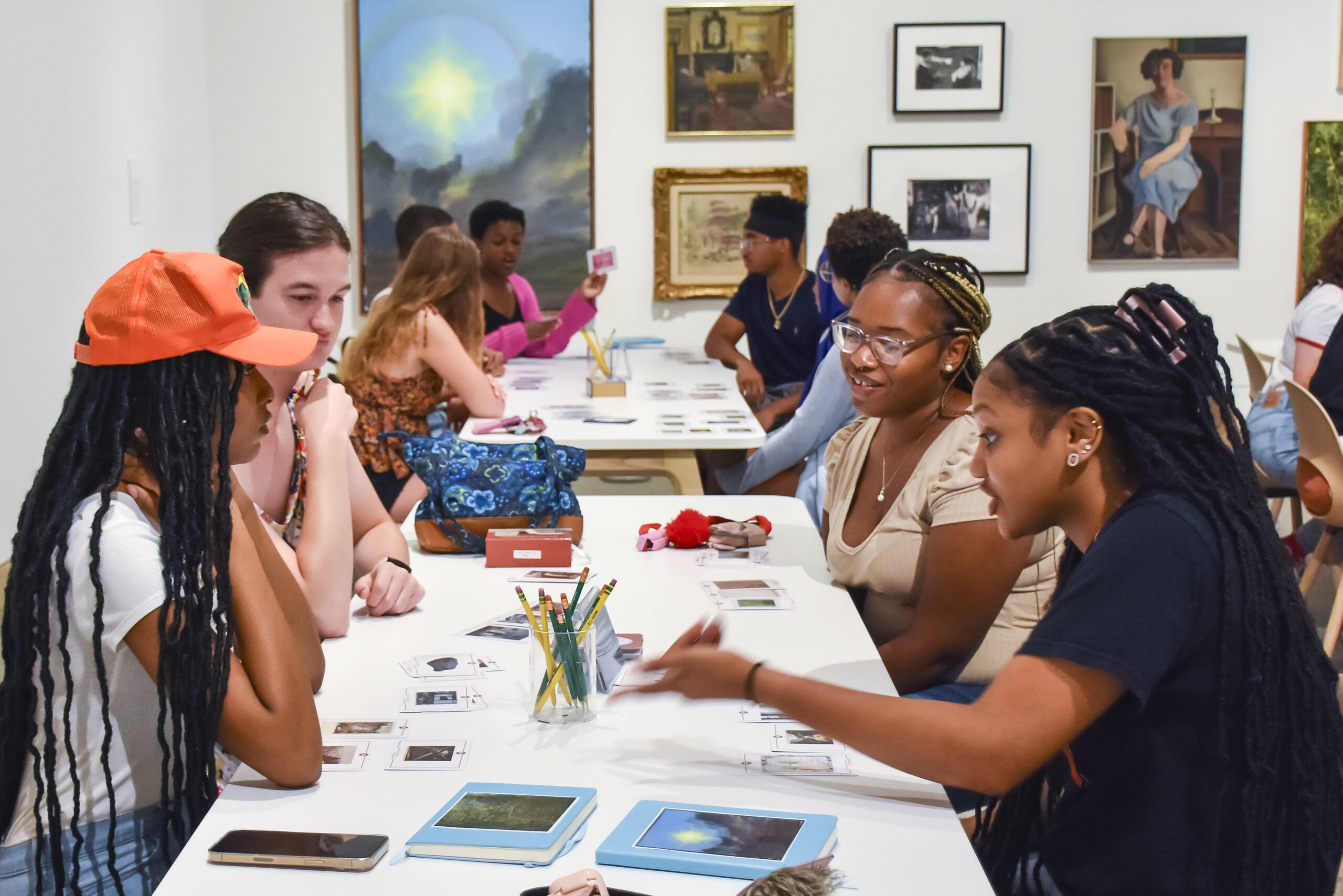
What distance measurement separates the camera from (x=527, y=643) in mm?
1906

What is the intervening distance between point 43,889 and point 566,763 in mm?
611

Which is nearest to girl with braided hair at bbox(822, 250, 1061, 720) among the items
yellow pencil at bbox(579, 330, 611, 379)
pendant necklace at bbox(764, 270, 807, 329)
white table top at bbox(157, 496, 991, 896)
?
white table top at bbox(157, 496, 991, 896)

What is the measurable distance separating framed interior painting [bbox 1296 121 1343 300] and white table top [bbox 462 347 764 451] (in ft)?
11.0

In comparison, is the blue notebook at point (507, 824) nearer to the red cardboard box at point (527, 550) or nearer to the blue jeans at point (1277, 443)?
the red cardboard box at point (527, 550)

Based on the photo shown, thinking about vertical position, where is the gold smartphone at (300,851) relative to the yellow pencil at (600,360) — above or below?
below

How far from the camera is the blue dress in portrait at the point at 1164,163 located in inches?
246

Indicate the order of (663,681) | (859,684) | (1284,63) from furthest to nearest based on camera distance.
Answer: (1284,63)
(859,684)
(663,681)

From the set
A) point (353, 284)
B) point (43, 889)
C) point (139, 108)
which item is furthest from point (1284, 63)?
point (43, 889)

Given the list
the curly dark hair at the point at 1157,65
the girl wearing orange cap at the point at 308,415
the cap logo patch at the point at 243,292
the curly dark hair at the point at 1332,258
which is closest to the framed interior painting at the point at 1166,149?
the curly dark hair at the point at 1157,65

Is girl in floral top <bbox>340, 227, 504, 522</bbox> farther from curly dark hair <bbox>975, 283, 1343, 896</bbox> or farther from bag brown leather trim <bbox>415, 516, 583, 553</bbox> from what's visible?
curly dark hair <bbox>975, 283, 1343, 896</bbox>

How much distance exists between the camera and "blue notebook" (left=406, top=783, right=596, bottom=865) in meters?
1.23

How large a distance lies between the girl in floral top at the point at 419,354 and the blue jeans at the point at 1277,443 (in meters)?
2.63

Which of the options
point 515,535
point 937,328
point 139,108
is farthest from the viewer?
point 139,108

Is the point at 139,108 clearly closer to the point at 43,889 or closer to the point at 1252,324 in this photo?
the point at 43,889
